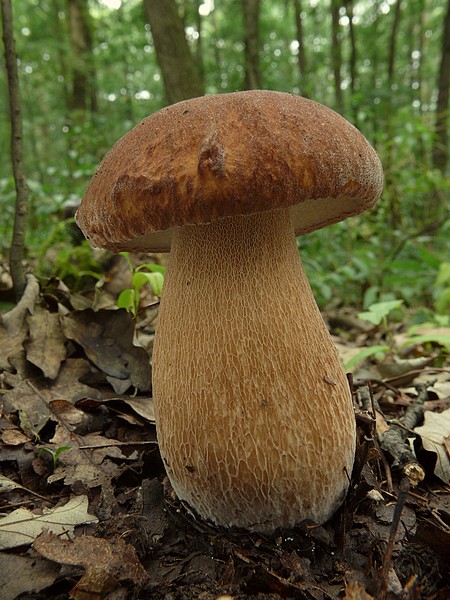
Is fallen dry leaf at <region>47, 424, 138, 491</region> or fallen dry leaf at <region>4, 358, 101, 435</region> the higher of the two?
fallen dry leaf at <region>4, 358, 101, 435</region>

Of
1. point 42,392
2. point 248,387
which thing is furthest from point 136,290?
point 248,387

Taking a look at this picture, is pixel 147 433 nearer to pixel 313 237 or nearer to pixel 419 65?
pixel 313 237

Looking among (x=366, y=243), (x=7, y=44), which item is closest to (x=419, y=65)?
(x=366, y=243)

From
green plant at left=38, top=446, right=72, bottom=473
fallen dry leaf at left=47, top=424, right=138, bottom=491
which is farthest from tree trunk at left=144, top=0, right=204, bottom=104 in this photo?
green plant at left=38, top=446, right=72, bottom=473

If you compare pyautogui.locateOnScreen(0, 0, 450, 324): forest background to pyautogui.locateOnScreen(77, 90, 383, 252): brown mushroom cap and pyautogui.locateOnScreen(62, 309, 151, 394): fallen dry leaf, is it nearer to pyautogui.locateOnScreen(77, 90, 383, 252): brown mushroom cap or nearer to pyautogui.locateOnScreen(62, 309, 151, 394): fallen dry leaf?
pyautogui.locateOnScreen(62, 309, 151, 394): fallen dry leaf

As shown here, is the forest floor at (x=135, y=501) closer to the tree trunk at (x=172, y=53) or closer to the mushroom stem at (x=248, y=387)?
the mushroom stem at (x=248, y=387)

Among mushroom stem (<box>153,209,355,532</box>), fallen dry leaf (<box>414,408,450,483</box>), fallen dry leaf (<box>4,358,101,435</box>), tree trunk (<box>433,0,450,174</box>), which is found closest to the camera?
mushroom stem (<box>153,209,355,532</box>)

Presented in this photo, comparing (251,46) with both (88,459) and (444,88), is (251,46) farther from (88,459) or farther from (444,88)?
(88,459)

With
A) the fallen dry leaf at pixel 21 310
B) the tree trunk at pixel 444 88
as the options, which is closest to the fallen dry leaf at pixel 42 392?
the fallen dry leaf at pixel 21 310
